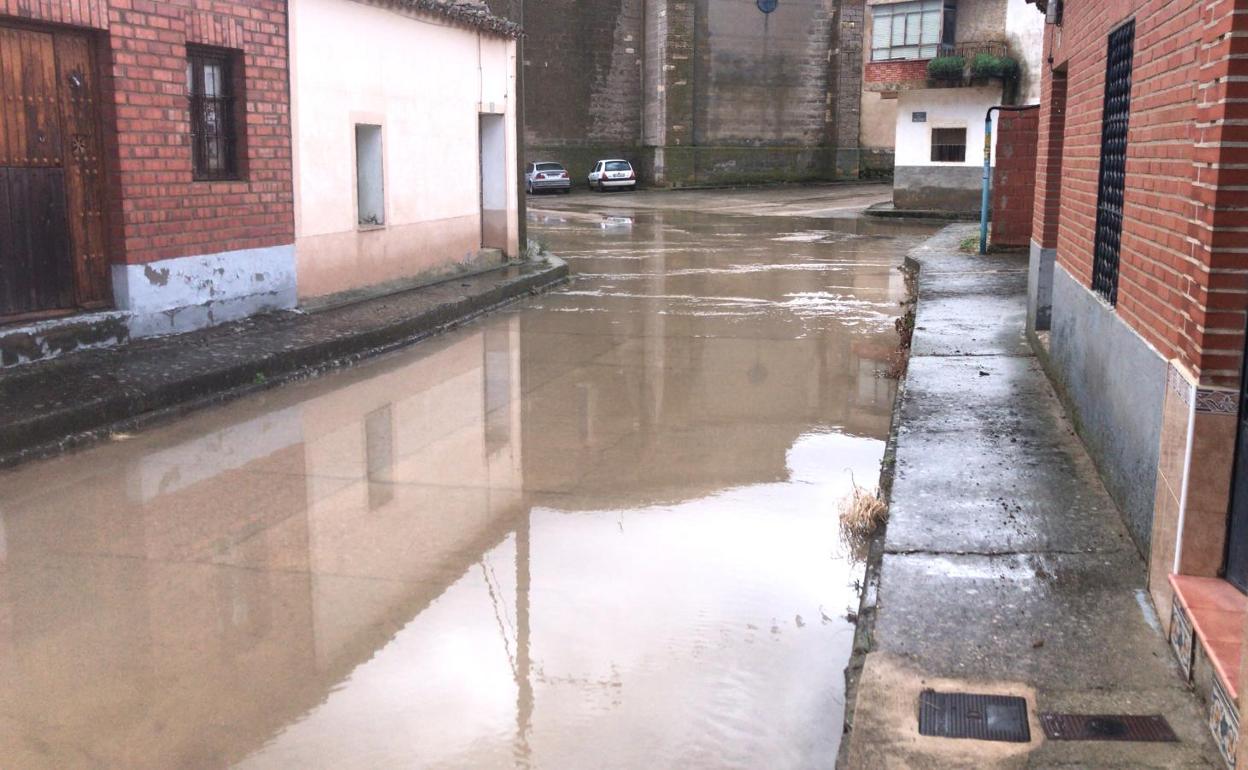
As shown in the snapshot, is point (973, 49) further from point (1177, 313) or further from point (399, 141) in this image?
point (1177, 313)

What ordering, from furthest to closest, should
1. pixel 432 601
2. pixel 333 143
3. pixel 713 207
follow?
1. pixel 713 207
2. pixel 333 143
3. pixel 432 601

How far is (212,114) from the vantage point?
11359mm

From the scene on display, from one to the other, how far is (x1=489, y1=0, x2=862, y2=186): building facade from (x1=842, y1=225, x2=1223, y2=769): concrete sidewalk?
126 ft

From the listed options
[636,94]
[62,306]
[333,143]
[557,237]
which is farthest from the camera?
[636,94]

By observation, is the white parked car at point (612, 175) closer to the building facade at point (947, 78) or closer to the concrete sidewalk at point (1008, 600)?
the building facade at point (947, 78)

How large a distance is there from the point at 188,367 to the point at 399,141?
585 cm

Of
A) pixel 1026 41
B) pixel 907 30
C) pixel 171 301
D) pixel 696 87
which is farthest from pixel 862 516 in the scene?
pixel 696 87

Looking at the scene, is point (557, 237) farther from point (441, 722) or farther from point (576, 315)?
point (441, 722)

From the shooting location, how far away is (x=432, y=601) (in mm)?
5270

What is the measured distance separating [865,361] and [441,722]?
7501 millimetres

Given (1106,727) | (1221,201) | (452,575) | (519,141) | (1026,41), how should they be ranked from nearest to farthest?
1. (1106,727)
2. (1221,201)
3. (452,575)
4. (519,141)
5. (1026,41)

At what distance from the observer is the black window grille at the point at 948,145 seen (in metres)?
31.8

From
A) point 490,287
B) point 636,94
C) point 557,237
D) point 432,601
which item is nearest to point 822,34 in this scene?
point 636,94

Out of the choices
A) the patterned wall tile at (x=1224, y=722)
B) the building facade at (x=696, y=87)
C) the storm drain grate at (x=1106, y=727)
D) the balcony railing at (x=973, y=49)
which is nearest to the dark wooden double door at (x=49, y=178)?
the storm drain grate at (x=1106, y=727)
